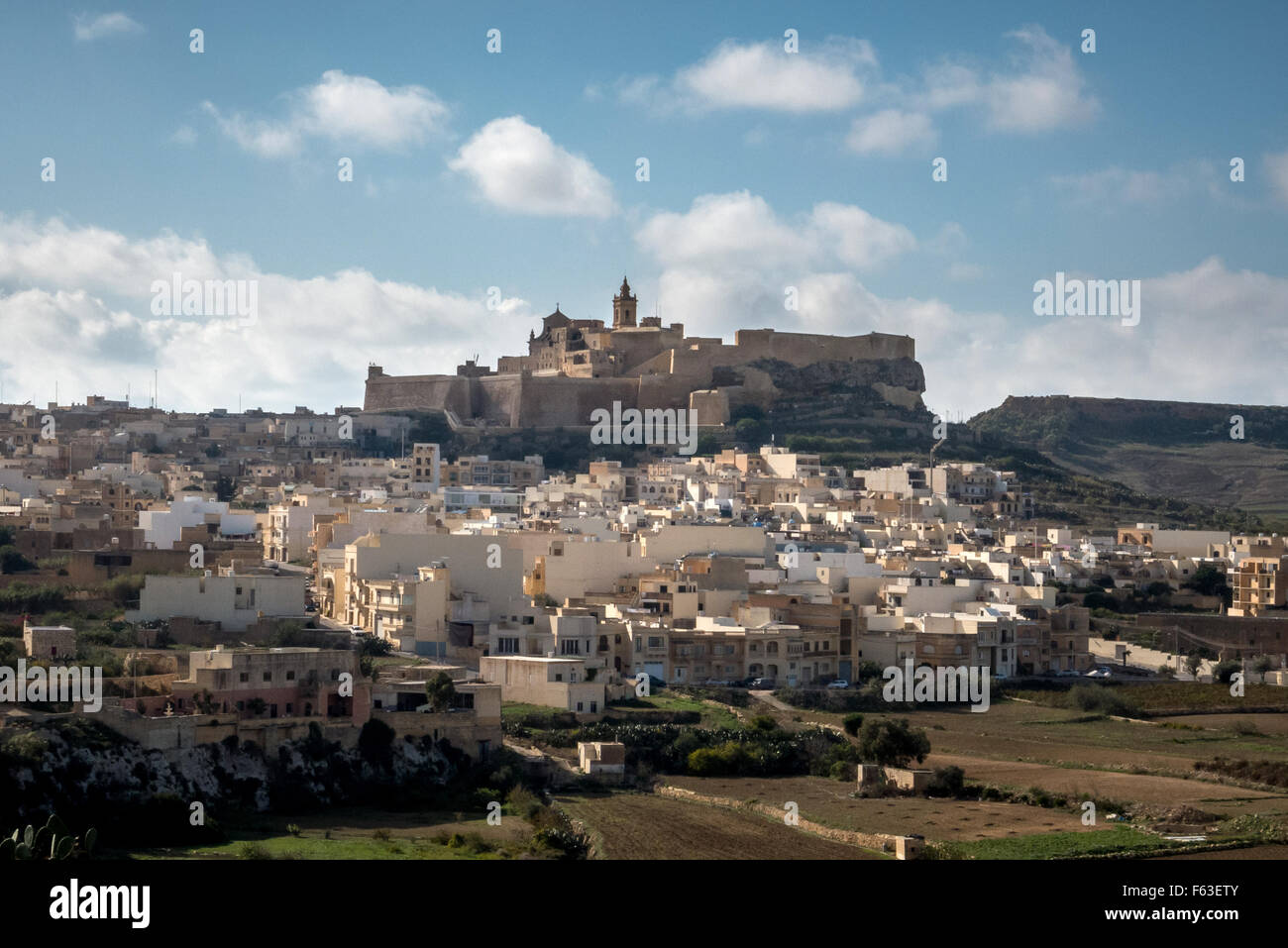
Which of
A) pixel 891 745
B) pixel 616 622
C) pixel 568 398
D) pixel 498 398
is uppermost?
pixel 498 398

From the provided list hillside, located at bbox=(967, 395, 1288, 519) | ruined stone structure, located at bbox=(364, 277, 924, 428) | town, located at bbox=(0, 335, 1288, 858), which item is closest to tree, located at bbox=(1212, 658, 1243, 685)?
town, located at bbox=(0, 335, 1288, 858)

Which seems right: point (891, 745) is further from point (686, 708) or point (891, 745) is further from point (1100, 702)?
point (1100, 702)

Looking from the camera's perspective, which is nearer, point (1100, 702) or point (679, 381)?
point (1100, 702)

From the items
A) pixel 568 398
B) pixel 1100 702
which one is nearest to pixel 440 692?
pixel 1100 702

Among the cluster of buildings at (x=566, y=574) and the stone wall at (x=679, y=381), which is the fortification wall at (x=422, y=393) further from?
the cluster of buildings at (x=566, y=574)

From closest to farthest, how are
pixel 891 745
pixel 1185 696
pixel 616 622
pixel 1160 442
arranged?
1. pixel 891 745
2. pixel 616 622
3. pixel 1185 696
4. pixel 1160 442

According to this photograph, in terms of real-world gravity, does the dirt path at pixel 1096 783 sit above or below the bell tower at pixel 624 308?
below

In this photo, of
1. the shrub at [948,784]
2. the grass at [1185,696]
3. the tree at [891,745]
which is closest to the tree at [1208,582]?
the grass at [1185,696]
